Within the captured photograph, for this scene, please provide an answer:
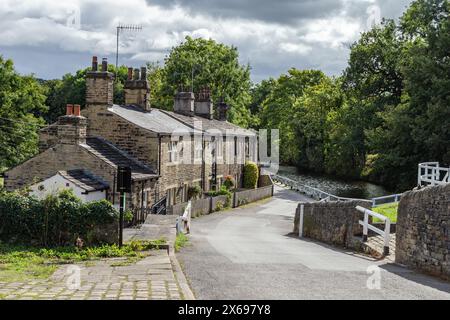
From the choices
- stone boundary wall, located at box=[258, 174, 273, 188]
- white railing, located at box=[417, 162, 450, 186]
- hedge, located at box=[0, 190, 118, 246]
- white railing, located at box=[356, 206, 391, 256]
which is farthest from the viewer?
stone boundary wall, located at box=[258, 174, 273, 188]

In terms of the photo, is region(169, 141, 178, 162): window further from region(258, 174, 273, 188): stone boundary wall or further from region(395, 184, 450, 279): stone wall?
region(258, 174, 273, 188): stone boundary wall

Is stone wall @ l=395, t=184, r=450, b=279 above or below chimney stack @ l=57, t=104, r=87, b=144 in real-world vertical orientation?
below

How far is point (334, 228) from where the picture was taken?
2136 centimetres

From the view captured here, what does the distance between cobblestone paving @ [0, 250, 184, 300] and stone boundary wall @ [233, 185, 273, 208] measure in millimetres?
27761

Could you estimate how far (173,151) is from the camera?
33.1m

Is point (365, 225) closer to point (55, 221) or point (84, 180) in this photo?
point (55, 221)

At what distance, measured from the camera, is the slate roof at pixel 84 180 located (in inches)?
977

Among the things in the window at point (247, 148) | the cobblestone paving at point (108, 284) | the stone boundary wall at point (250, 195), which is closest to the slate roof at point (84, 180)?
the cobblestone paving at point (108, 284)

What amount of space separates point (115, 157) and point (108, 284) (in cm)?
1915

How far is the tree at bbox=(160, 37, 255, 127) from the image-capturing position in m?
61.4

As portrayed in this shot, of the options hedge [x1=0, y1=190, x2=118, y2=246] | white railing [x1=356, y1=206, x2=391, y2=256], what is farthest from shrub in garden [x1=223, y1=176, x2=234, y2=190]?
hedge [x1=0, y1=190, x2=118, y2=246]

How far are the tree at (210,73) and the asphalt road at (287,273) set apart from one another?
41.8 m

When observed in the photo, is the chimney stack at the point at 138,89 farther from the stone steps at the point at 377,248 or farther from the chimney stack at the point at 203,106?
the stone steps at the point at 377,248

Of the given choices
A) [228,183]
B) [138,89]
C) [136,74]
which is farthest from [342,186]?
[136,74]
